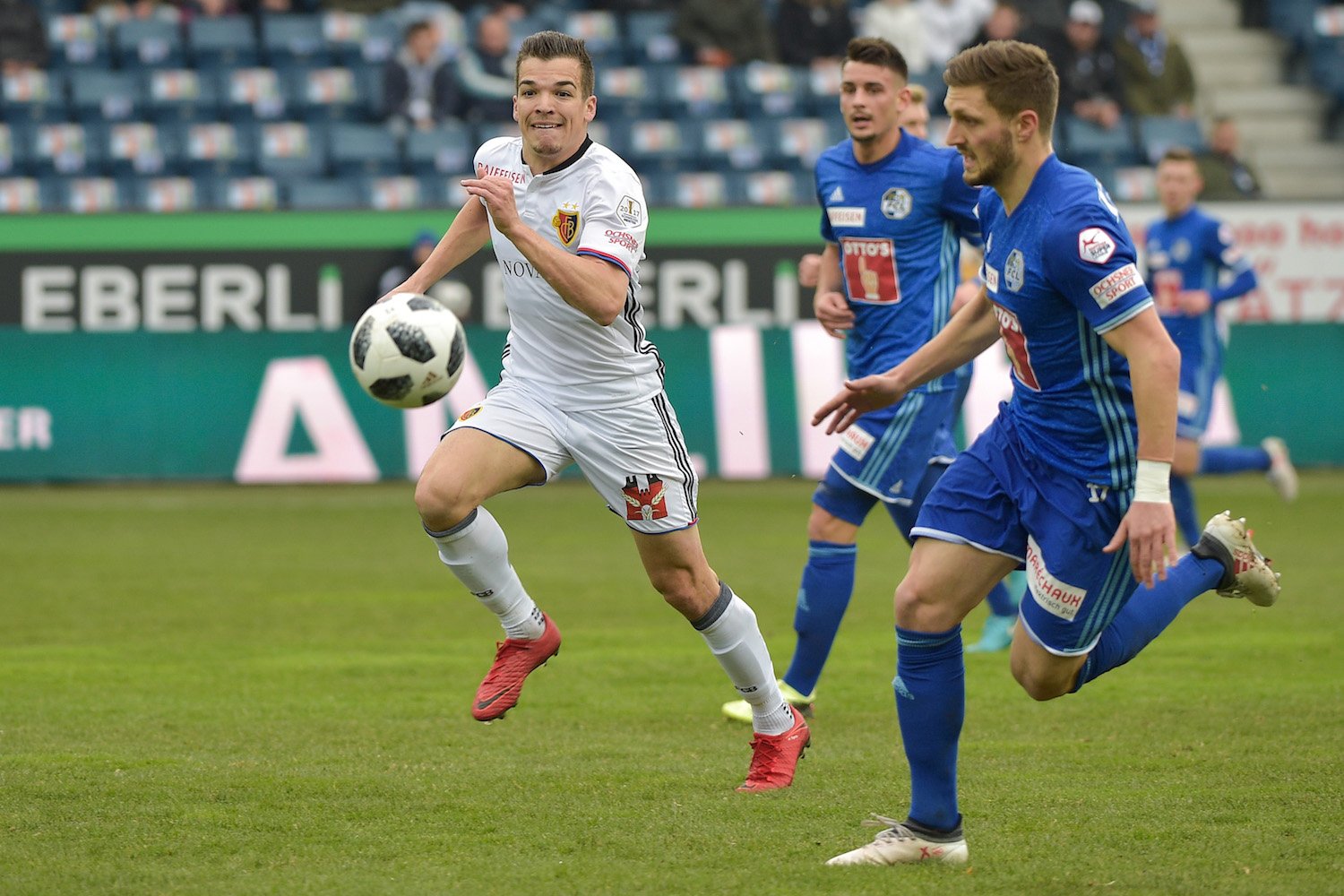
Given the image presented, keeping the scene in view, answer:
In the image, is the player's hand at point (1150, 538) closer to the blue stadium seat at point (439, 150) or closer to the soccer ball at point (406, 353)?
the soccer ball at point (406, 353)

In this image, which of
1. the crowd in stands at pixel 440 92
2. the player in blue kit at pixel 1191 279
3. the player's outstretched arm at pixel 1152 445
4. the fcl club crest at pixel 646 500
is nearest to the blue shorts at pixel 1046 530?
the player's outstretched arm at pixel 1152 445

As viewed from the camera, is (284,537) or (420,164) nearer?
(284,537)

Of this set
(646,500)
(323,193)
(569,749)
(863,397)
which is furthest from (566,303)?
(323,193)

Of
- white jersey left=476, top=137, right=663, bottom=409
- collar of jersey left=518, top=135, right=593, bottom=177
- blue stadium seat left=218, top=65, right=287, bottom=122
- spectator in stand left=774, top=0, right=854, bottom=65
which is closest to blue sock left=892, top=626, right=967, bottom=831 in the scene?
white jersey left=476, top=137, right=663, bottom=409

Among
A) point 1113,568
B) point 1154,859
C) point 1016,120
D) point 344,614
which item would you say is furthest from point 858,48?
point 344,614

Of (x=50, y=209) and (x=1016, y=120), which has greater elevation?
(x=1016, y=120)

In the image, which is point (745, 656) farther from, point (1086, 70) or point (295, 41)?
point (1086, 70)

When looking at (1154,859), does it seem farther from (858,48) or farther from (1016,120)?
(858,48)

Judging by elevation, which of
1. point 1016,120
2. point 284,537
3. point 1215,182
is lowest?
point 284,537

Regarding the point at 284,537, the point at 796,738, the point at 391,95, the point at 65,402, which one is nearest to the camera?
the point at 796,738

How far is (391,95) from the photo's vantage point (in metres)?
19.1

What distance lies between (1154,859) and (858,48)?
366 centimetres

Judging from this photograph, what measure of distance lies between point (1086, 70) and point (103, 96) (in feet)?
35.3

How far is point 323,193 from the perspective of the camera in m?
18.6
